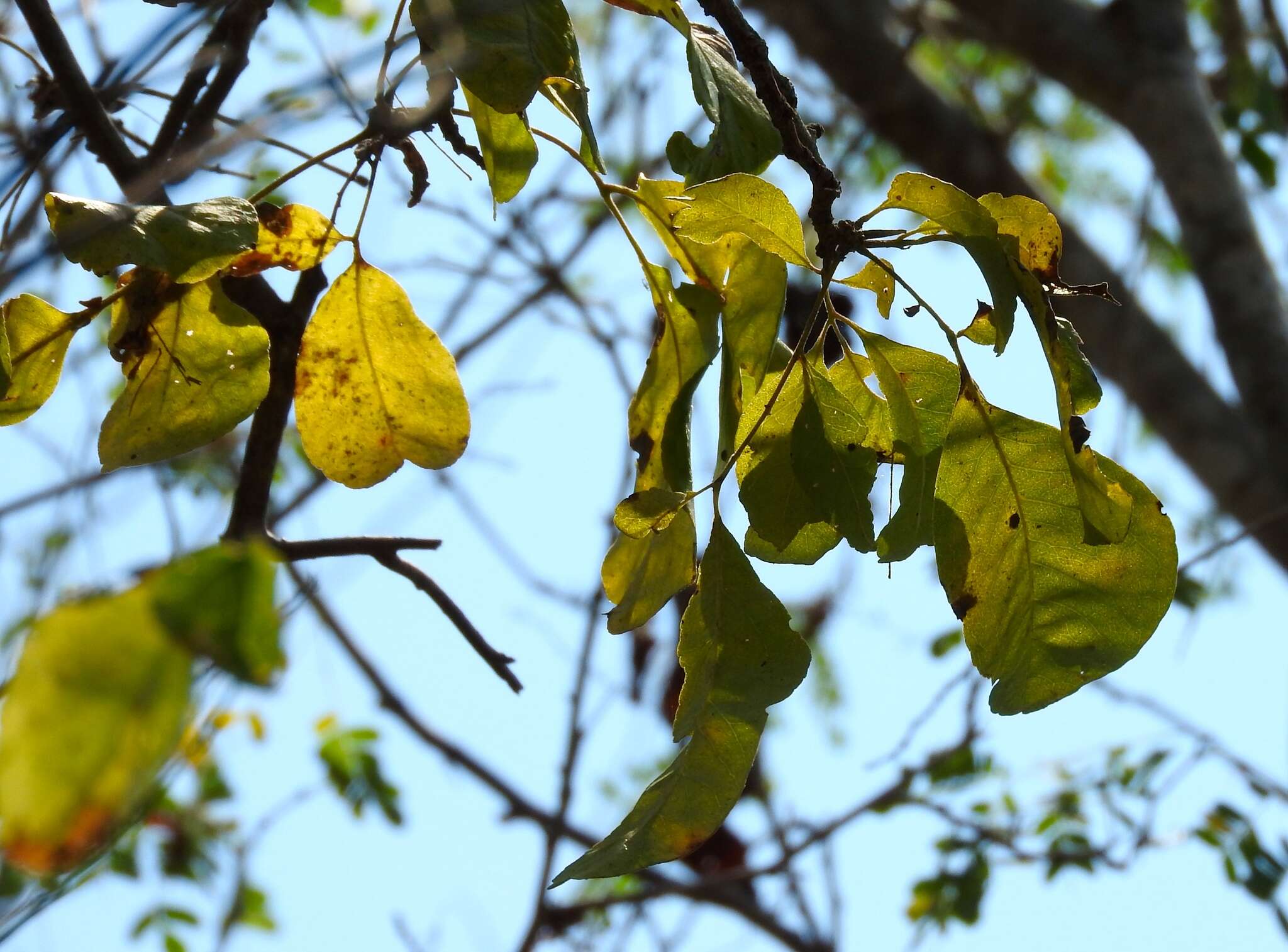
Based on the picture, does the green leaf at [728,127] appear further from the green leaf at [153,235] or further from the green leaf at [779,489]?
the green leaf at [153,235]

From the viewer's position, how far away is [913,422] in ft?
2.04

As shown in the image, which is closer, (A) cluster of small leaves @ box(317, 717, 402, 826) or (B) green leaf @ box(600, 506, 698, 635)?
(B) green leaf @ box(600, 506, 698, 635)

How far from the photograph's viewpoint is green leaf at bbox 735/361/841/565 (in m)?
0.61

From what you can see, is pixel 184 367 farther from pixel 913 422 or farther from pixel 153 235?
pixel 913 422

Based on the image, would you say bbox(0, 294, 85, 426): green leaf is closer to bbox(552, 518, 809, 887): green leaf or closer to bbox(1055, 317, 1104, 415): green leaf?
bbox(552, 518, 809, 887): green leaf

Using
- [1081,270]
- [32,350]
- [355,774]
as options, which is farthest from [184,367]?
[1081,270]

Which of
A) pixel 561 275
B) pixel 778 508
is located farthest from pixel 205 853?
pixel 778 508

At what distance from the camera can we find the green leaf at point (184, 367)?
0.65m

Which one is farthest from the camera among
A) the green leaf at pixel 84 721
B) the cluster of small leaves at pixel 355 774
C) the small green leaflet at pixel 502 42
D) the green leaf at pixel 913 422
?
the cluster of small leaves at pixel 355 774

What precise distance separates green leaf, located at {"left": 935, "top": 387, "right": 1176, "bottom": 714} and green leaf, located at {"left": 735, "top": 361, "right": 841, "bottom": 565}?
0.07 meters

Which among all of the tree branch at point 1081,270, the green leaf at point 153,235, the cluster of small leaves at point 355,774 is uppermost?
the tree branch at point 1081,270

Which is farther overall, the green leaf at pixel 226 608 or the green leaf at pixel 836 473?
the green leaf at pixel 836 473

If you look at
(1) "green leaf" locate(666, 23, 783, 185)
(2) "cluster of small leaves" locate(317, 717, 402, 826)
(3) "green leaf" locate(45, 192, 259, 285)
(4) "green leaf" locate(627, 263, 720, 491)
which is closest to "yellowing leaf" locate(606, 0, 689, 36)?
(1) "green leaf" locate(666, 23, 783, 185)

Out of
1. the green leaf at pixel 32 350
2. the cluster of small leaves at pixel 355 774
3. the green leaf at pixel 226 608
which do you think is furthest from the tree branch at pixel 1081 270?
the green leaf at pixel 226 608
